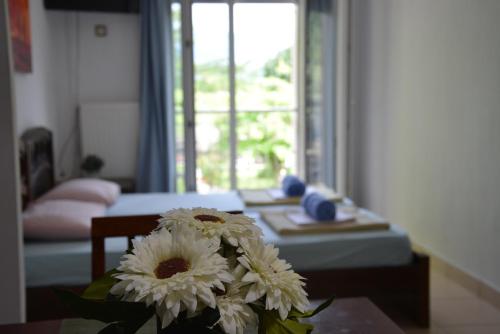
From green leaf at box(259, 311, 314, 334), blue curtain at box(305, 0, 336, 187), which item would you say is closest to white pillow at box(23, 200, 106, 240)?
green leaf at box(259, 311, 314, 334)

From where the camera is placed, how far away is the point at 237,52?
503cm

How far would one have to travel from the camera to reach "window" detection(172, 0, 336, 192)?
16.2 ft

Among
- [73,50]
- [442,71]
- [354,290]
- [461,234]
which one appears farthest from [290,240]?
[73,50]

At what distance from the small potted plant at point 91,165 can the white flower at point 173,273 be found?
4002 millimetres

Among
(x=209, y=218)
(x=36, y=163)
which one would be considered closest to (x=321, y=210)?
(x=36, y=163)

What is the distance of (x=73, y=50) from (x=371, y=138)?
2.72m

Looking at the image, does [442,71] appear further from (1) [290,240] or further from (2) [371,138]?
(1) [290,240]

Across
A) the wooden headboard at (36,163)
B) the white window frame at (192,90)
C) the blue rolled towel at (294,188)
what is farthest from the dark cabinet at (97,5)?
the blue rolled towel at (294,188)

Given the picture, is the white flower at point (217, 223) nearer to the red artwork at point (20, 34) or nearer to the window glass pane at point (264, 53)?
the red artwork at point (20, 34)

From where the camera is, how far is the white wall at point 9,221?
2008 mm

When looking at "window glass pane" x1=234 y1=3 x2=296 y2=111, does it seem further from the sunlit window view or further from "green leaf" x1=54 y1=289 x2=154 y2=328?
"green leaf" x1=54 y1=289 x2=154 y2=328

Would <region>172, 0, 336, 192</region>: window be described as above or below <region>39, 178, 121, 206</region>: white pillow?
above

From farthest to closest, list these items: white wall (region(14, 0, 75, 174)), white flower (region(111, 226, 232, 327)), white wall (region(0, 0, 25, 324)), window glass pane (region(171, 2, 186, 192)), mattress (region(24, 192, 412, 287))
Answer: window glass pane (region(171, 2, 186, 192)), white wall (region(14, 0, 75, 174)), mattress (region(24, 192, 412, 287)), white wall (region(0, 0, 25, 324)), white flower (region(111, 226, 232, 327))

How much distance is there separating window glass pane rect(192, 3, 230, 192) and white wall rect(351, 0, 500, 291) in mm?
1181
